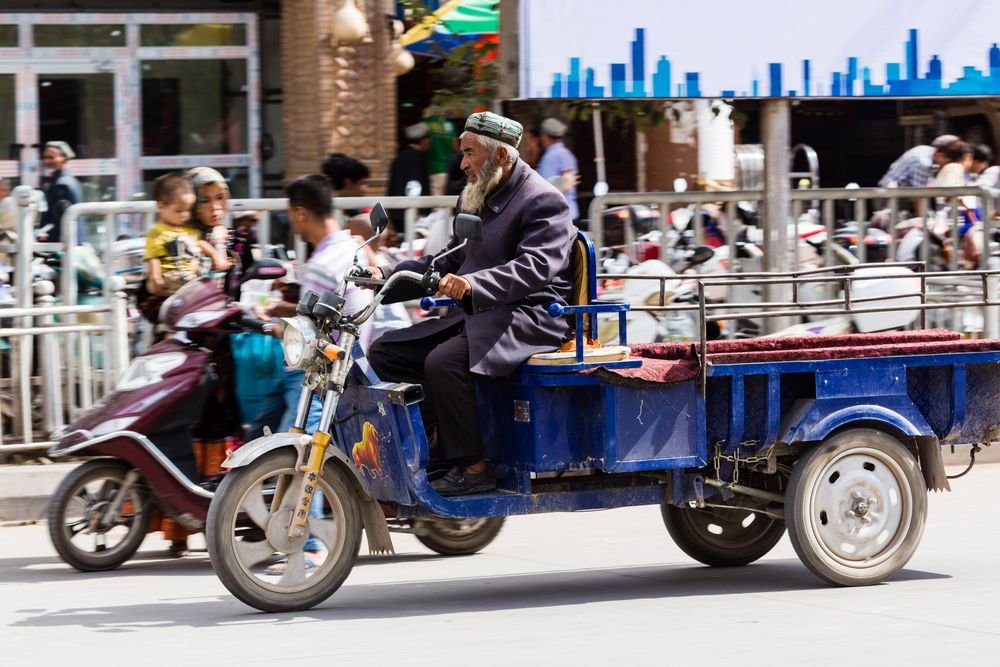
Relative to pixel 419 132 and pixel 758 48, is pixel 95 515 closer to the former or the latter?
pixel 758 48

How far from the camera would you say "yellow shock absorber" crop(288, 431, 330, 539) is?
5930mm

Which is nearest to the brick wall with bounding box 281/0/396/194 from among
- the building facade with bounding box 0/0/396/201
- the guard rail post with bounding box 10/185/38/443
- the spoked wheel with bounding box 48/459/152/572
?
the building facade with bounding box 0/0/396/201

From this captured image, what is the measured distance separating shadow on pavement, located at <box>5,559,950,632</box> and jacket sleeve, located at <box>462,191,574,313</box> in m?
1.22

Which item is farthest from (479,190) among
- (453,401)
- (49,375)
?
(49,375)

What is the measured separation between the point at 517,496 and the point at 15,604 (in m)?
2.07

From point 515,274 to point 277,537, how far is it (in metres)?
1.30

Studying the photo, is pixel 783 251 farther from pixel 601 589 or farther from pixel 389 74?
pixel 389 74

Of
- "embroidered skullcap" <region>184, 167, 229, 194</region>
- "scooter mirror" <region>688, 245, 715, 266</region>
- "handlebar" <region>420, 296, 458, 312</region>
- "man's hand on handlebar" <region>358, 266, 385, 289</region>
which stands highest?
"embroidered skullcap" <region>184, 167, 229, 194</region>

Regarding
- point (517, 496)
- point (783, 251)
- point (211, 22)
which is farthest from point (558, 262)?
point (211, 22)

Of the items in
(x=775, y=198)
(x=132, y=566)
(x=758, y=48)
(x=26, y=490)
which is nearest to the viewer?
(x=132, y=566)

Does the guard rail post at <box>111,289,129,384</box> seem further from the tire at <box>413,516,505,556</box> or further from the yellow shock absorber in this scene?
the yellow shock absorber

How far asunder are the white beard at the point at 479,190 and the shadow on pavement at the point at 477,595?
1551mm

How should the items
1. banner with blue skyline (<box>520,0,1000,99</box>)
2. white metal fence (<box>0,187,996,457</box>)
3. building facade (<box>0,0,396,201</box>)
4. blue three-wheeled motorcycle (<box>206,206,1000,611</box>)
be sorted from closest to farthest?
blue three-wheeled motorcycle (<box>206,206,1000,611</box>) < white metal fence (<box>0,187,996,457</box>) < banner with blue skyline (<box>520,0,1000,99</box>) < building facade (<box>0,0,396,201</box>)

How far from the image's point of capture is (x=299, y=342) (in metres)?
5.93
